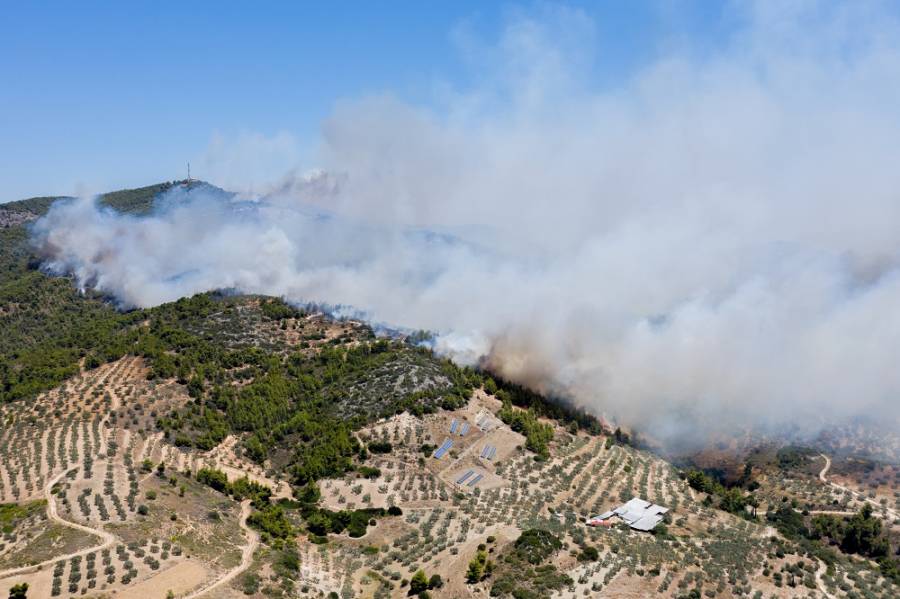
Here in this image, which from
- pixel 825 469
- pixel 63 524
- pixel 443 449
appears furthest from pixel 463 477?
pixel 825 469

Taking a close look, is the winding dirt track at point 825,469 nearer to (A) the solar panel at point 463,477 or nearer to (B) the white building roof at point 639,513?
(B) the white building roof at point 639,513

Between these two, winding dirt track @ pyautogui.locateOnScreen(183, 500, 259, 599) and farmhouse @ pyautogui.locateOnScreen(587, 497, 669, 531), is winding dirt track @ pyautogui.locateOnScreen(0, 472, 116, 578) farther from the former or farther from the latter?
farmhouse @ pyautogui.locateOnScreen(587, 497, 669, 531)

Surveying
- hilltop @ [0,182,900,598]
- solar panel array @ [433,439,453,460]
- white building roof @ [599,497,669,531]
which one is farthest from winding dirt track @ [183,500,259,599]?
white building roof @ [599,497,669,531]

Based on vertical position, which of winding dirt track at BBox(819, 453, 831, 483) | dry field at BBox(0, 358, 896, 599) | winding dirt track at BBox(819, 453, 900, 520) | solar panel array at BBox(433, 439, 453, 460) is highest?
winding dirt track at BBox(819, 453, 831, 483)

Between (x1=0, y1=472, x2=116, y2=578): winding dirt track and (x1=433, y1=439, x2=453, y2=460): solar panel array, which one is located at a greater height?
(x1=433, y1=439, x2=453, y2=460): solar panel array

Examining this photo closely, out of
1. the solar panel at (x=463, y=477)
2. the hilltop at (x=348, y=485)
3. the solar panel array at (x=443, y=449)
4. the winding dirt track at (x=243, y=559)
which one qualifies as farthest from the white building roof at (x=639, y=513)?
the winding dirt track at (x=243, y=559)

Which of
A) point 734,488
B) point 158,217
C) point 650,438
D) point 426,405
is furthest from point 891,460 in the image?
point 158,217
